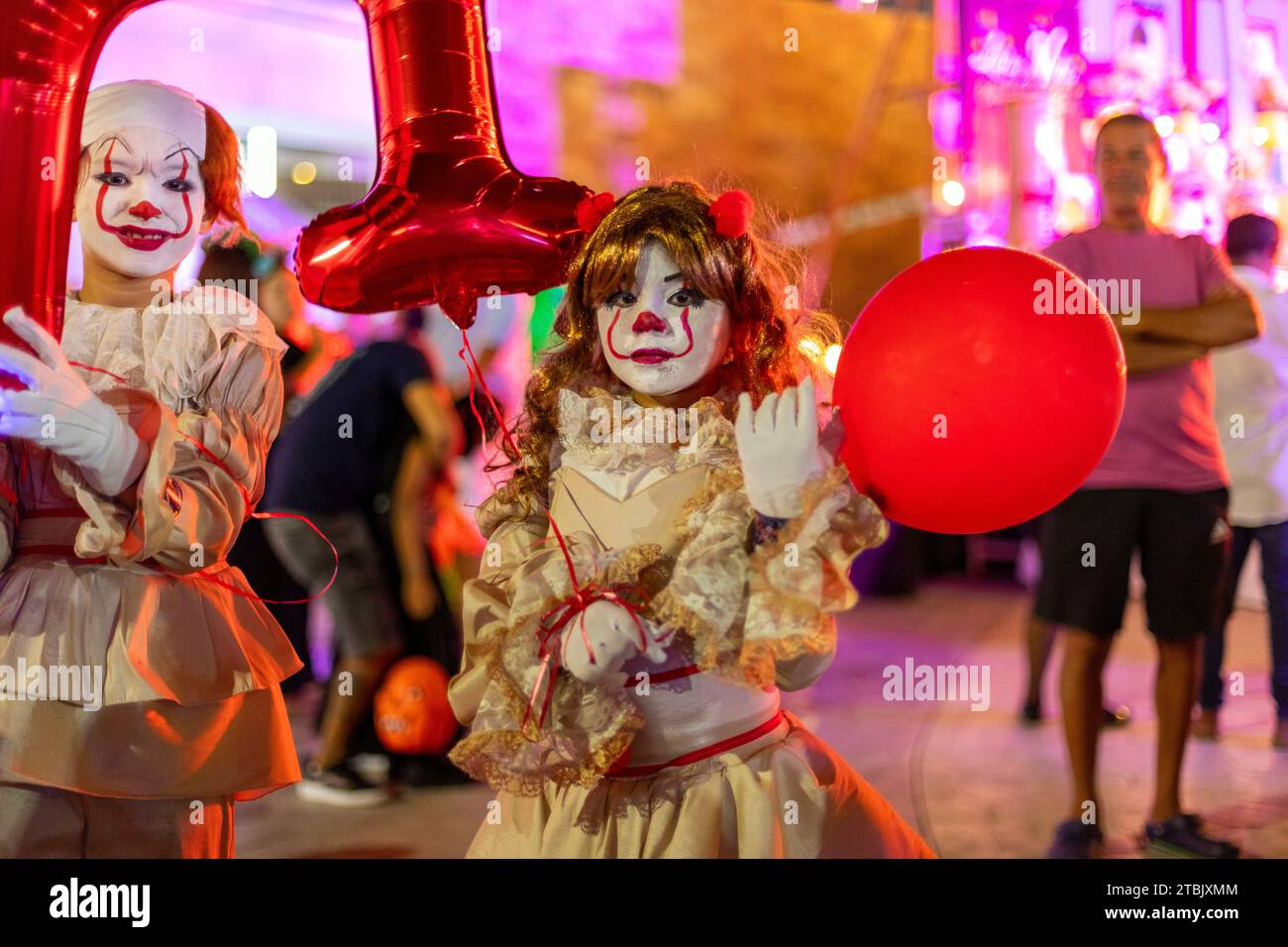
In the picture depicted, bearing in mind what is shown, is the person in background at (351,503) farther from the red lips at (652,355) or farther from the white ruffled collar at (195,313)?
the red lips at (652,355)

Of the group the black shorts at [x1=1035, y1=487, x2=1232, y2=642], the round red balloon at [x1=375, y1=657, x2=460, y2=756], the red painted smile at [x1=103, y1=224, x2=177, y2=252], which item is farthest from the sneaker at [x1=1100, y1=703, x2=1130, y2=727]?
the red painted smile at [x1=103, y1=224, x2=177, y2=252]

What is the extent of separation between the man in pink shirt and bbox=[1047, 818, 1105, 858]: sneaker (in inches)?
2.1

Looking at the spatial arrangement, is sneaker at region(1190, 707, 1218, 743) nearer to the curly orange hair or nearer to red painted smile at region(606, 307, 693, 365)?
the curly orange hair

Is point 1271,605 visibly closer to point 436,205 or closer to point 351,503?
point 351,503

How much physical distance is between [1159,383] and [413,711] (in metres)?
1.97

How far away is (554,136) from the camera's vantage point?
22.4 feet

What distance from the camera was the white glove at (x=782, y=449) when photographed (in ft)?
4.64

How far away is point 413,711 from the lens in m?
3.18

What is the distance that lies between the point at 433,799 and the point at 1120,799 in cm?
174

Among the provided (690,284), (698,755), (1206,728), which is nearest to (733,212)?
(690,284)

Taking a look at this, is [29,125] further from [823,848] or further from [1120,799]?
[1120,799]

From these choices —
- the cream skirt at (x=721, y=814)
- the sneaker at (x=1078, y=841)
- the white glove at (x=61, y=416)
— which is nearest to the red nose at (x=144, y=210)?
the white glove at (x=61, y=416)

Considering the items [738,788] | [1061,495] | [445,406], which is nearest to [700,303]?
[1061,495]

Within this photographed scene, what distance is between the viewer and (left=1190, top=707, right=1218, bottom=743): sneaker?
11.3 feet
